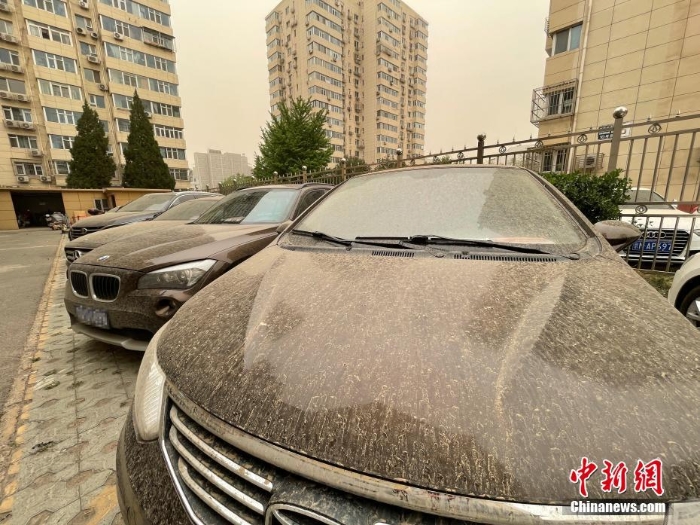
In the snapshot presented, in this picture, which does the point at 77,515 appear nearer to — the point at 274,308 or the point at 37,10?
the point at 274,308

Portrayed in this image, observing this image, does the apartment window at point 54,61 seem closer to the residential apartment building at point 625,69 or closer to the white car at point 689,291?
the residential apartment building at point 625,69

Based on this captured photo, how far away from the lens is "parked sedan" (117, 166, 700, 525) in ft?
1.93

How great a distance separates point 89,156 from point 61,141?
14.3 ft

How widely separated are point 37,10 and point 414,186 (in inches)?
1694

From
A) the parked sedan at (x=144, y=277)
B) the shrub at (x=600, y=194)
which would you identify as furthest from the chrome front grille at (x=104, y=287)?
the shrub at (x=600, y=194)

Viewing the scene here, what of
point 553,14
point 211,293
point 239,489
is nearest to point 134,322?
point 211,293

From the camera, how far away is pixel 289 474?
705 mm

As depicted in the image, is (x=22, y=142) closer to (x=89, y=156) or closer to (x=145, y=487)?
(x=89, y=156)

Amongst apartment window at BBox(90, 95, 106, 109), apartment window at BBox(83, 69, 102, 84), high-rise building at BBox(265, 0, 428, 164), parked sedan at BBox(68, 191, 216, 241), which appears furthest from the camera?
high-rise building at BBox(265, 0, 428, 164)

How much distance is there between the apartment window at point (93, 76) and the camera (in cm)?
3064

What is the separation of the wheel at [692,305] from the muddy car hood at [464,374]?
191 centimetres

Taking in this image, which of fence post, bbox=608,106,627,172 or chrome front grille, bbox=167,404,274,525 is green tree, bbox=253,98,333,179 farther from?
chrome front grille, bbox=167,404,274,525

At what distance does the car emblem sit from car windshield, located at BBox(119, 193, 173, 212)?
725 cm

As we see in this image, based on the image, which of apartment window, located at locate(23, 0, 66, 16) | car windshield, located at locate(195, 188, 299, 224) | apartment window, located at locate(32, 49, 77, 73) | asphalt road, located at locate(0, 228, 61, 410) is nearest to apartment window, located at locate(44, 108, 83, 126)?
apartment window, located at locate(32, 49, 77, 73)
